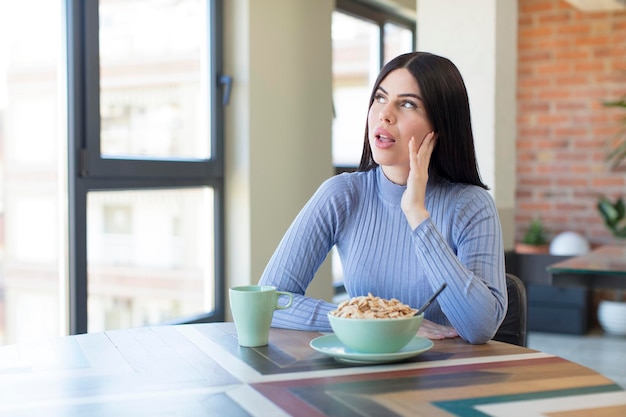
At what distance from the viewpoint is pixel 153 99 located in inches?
124

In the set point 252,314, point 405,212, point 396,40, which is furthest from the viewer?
point 396,40

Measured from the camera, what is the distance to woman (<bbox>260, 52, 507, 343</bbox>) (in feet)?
5.12

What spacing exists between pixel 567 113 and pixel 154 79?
3010 millimetres

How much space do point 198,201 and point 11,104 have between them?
0.95m

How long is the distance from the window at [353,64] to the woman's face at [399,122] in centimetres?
258

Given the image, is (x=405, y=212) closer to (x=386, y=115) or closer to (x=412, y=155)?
(x=412, y=155)

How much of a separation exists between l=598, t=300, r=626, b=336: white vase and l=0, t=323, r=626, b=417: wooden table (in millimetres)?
3699

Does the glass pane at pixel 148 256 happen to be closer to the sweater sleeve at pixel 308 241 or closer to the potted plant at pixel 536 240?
the sweater sleeve at pixel 308 241

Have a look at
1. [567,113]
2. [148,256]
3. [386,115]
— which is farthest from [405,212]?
[567,113]

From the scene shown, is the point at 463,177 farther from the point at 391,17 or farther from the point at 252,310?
the point at 391,17

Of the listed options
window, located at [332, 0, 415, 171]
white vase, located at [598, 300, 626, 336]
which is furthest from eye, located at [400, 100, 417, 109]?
white vase, located at [598, 300, 626, 336]

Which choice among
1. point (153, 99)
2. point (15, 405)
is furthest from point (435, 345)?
point (153, 99)

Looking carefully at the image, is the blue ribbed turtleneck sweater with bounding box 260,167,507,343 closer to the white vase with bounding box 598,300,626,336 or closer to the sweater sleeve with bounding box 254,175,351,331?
the sweater sleeve with bounding box 254,175,351,331

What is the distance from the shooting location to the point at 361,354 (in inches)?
49.3
